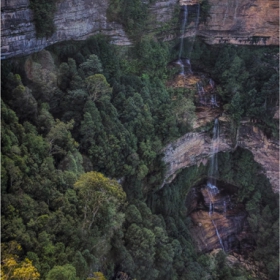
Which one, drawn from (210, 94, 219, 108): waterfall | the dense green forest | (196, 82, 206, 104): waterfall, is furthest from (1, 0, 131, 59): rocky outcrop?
(210, 94, 219, 108): waterfall

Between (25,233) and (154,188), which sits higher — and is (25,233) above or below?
above

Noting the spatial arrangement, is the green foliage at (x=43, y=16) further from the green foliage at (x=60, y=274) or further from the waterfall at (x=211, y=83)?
the waterfall at (x=211, y=83)

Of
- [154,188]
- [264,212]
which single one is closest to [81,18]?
[154,188]

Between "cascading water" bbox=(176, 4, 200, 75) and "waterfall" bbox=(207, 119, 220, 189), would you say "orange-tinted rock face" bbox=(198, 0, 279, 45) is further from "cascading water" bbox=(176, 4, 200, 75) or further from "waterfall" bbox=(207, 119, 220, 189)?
"waterfall" bbox=(207, 119, 220, 189)

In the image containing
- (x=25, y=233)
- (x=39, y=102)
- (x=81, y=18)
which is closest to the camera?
(x=25, y=233)

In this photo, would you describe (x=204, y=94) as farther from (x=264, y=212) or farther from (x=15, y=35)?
(x=15, y=35)

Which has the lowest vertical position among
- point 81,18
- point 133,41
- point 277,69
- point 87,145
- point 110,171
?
point 110,171

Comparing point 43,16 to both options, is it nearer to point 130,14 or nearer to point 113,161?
point 130,14

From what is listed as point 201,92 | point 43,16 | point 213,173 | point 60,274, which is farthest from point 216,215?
point 43,16
